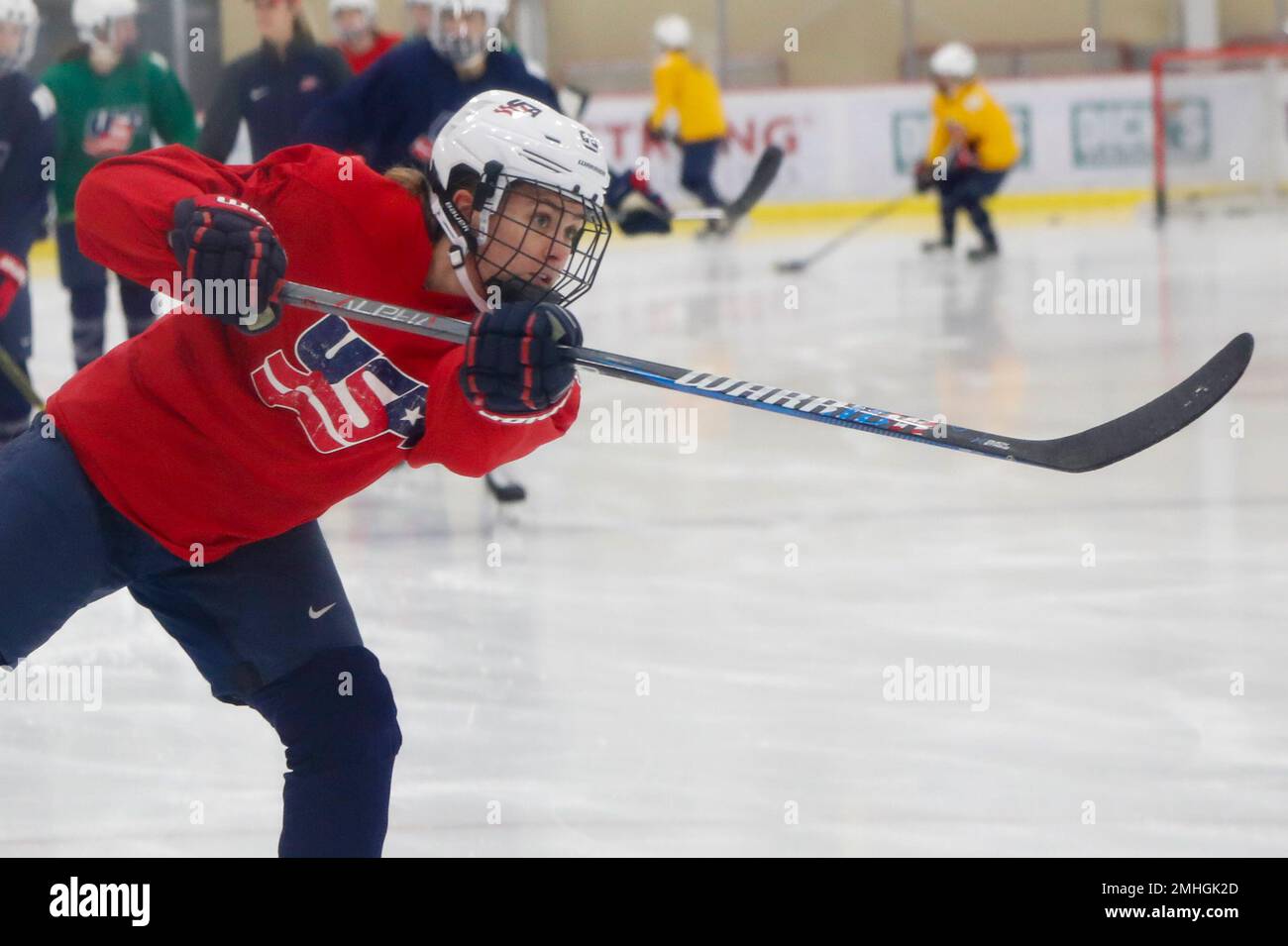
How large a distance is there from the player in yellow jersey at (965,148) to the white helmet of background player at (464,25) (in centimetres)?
648

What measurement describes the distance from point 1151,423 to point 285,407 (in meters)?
1.00

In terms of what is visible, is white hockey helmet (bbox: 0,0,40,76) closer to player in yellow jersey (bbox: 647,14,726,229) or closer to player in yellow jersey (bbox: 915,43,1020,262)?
player in yellow jersey (bbox: 915,43,1020,262)

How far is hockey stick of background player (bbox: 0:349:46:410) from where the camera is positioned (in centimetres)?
464

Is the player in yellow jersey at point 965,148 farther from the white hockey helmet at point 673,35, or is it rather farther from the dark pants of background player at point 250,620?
the dark pants of background player at point 250,620

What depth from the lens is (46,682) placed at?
330cm

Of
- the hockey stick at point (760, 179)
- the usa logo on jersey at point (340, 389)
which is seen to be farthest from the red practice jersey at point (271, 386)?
the hockey stick at point (760, 179)

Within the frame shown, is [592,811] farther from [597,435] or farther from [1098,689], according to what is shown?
[597,435]

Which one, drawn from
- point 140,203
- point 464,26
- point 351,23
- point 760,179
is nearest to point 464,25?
point 464,26

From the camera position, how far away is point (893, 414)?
208 centimetres

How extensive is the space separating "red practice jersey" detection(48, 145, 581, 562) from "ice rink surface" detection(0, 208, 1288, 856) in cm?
74

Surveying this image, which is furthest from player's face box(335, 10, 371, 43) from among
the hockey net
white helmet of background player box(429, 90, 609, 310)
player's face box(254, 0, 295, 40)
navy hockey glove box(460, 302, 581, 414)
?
the hockey net

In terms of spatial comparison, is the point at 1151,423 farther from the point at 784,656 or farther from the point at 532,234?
the point at 784,656

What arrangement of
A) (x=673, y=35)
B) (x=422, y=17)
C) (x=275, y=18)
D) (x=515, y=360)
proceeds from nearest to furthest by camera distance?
(x=515, y=360)
(x=422, y=17)
(x=275, y=18)
(x=673, y=35)
